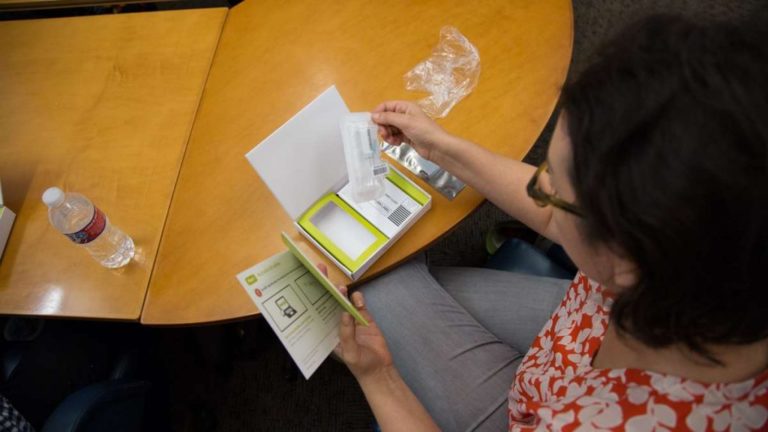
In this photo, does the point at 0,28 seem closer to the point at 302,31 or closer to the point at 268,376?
the point at 302,31

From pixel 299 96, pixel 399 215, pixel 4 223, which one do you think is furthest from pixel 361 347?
pixel 4 223

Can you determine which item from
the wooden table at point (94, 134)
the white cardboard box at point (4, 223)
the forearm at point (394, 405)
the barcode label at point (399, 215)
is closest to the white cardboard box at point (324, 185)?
the barcode label at point (399, 215)

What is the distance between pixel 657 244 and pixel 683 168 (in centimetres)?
8

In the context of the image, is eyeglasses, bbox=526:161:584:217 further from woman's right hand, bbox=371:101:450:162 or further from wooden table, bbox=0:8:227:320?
wooden table, bbox=0:8:227:320

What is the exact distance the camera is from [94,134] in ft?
3.49

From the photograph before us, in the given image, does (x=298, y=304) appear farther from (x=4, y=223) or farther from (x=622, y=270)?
(x=4, y=223)

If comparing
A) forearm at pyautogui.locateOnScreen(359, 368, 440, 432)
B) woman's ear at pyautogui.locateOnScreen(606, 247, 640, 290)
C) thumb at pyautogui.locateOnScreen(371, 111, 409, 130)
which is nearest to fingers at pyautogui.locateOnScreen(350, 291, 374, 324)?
forearm at pyautogui.locateOnScreen(359, 368, 440, 432)

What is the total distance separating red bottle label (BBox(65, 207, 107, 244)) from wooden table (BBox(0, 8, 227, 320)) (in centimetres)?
10

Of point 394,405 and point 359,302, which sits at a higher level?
point 359,302

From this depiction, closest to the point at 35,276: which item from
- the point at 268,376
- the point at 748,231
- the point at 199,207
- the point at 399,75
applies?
the point at 199,207

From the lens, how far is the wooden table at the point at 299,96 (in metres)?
0.88

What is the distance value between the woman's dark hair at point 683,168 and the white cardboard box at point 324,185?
1.43 feet

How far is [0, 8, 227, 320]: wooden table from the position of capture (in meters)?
0.89

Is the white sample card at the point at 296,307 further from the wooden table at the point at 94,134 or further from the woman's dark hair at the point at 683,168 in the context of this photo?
the woman's dark hair at the point at 683,168
